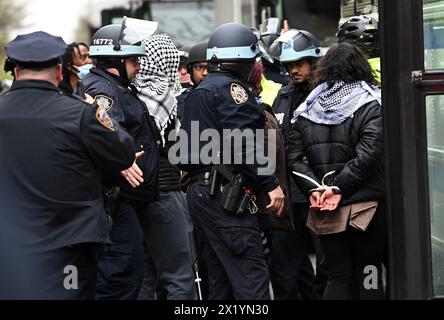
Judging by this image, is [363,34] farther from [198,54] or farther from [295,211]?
[198,54]

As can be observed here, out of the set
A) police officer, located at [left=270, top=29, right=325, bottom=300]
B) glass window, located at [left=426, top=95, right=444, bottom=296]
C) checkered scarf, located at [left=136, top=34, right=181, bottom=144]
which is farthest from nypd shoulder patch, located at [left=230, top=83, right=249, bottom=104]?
glass window, located at [left=426, top=95, right=444, bottom=296]

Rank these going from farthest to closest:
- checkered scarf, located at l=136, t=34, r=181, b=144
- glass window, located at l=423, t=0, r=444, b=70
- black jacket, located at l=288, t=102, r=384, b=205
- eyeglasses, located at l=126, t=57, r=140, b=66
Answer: checkered scarf, located at l=136, t=34, r=181, b=144 < eyeglasses, located at l=126, t=57, r=140, b=66 < black jacket, located at l=288, t=102, r=384, b=205 < glass window, located at l=423, t=0, r=444, b=70

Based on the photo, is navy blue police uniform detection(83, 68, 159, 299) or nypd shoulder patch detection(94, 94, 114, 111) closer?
nypd shoulder patch detection(94, 94, 114, 111)

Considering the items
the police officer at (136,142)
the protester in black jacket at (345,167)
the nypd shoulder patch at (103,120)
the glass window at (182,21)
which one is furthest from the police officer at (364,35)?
the glass window at (182,21)

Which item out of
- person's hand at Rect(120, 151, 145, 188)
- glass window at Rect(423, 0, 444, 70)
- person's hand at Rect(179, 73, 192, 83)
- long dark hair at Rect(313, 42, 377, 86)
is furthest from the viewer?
person's hand at Rect(179, 73, 192, 83)

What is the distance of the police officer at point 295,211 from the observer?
7094 millimetres

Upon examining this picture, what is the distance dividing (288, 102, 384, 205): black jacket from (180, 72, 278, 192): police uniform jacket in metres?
0.32

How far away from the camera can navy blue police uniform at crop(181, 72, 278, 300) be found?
5.93 m

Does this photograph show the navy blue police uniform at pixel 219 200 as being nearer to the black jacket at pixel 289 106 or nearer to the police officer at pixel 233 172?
the police officer at pixel 233 172

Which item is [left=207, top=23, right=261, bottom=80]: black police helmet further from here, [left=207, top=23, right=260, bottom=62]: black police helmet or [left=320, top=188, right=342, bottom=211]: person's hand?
[left=320, top=188, right=342, bottom=211]: person's hand

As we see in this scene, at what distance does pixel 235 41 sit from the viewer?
6113mm

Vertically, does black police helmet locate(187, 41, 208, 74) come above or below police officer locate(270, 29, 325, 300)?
above

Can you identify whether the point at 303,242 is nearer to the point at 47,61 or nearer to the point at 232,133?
the point at 232,133
